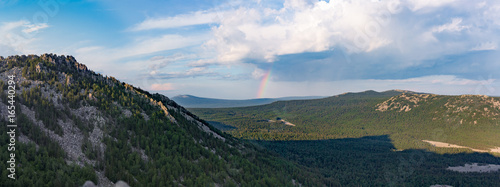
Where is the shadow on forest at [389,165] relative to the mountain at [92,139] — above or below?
below

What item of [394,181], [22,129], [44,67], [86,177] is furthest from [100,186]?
[394,181]

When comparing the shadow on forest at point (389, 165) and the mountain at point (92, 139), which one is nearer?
the mountain at point (92, 139)

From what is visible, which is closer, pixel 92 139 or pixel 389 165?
pixel 92 139

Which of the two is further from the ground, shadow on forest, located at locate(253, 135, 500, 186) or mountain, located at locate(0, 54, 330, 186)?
mountain, located at locate(0, 54, 330, 186)

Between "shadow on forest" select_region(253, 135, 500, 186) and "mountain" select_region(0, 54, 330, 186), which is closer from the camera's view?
"mountain" select_region(0, 54, 330, 186)

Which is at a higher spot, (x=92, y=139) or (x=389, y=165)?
(x=92, y=139)
